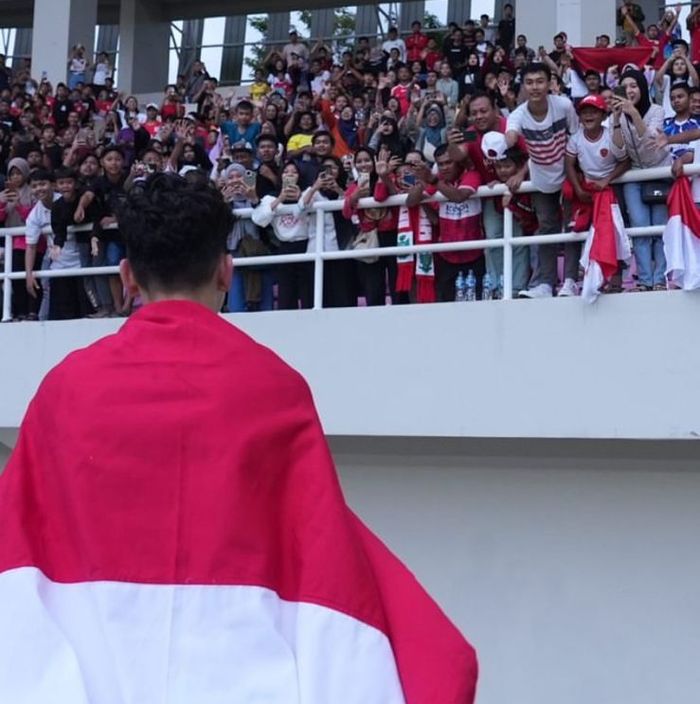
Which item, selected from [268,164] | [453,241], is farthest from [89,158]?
[453,241]

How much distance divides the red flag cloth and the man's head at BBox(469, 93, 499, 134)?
3.20 metres

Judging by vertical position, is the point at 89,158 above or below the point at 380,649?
above

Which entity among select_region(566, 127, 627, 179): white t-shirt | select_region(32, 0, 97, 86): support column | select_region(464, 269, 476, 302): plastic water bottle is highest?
select_region(32, 0, 97, 86): support column

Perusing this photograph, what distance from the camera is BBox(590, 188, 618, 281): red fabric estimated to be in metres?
6.83

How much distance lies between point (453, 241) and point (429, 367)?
827 mm

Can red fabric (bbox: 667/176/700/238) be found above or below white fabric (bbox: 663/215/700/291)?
above

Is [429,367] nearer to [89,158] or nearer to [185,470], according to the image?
[89,158]

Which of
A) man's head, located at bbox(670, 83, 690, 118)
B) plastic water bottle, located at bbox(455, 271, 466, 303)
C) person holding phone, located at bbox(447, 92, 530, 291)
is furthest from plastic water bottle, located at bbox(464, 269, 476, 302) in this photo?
man's head, located at bbox(670, 83, 690, 118)

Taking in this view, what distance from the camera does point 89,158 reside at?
9.72 meters

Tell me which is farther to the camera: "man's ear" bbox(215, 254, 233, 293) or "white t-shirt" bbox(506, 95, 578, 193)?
"white t-shirt" bbox(506, 95, 578, 193)

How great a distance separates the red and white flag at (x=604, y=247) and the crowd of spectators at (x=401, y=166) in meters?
0.15

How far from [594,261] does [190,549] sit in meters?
5.06

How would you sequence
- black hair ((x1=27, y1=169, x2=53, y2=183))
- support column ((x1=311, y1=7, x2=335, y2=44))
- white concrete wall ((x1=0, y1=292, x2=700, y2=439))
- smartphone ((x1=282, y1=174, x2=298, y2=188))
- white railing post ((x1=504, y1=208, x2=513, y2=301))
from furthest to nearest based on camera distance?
support column ((x1=311, y1=7, x2=335, y2=44)) → black hair ((x1=27, y1=169, x2=53, y2=183)) → smartphone ((x1=282, y1=174, x2=298, y2=188)) → white railing post ((x1=504, y1=208, x2=513, y2=301)) → white concrete wall ((x1=0, y1=292, x2=700, y2=439))

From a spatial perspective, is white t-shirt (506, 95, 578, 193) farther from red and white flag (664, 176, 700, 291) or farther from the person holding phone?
red and white flag (664, 176, 700, 291)
